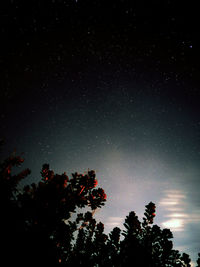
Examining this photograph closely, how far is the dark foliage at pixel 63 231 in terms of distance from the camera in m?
3.76

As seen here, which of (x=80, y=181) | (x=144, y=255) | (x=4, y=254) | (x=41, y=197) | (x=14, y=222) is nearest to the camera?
(x=4, y=254)

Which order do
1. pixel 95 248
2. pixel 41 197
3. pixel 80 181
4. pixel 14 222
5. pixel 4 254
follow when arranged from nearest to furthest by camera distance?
1. pixel 4 254
2. pixel 14 222
3. pixel 41 197
4. pixel 80 181
5. pixel 95 248

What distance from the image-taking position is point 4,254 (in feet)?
11.1

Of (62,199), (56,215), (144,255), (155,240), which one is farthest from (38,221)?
(155,240)

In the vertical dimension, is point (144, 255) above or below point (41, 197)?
below

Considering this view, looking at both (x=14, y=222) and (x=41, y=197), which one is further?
(x=41, y=197)

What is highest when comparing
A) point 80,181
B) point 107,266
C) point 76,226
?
point 80,181

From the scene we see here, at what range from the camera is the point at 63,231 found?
16.8 feet

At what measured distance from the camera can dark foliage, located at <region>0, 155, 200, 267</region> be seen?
12.3 ft

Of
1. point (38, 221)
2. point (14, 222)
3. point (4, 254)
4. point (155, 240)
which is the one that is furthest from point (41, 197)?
point (155, 240)

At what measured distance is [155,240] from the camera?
22.1 ft

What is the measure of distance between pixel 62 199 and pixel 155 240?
512cm

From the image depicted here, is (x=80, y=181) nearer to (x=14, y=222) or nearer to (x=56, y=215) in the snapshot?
(x=56, y=215)

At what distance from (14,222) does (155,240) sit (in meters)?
6.38
